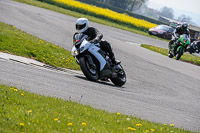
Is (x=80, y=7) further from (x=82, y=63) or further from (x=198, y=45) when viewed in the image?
(x=82, y=63)

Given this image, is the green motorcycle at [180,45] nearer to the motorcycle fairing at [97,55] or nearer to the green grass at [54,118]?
the motorcycle fairing at [97,55]

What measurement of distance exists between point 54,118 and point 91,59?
4693mm

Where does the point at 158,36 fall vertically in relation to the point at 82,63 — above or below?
below

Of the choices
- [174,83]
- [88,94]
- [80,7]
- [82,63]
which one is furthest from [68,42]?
[80,7]

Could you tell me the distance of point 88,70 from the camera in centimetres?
1019

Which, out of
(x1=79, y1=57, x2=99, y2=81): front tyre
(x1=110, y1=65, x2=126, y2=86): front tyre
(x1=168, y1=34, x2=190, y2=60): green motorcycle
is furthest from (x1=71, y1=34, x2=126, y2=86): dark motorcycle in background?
(x1=168, y1=34, x2=190, y2=60): green motorcycle

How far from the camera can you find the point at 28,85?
26.0ft

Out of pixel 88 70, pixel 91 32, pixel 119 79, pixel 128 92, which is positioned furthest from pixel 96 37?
pixel 128 92

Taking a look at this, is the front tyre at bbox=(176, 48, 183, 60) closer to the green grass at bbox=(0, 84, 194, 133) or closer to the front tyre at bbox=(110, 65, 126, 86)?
the front tyre at bbox=(110, 65, 126, 86)

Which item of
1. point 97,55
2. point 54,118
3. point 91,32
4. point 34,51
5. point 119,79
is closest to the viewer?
point 54,118

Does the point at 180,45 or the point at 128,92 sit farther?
the point at 180,45

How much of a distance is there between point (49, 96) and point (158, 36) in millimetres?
34646

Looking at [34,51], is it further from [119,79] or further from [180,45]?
[180,45]

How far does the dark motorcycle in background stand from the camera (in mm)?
10070
